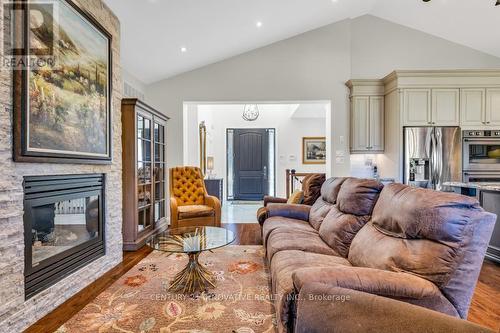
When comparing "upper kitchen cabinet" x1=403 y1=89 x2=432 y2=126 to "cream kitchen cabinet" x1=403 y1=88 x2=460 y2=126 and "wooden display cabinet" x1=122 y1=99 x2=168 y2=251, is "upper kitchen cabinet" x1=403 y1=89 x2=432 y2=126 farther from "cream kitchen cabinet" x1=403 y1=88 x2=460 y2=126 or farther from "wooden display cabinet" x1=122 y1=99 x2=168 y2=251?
"wooden display cabinet" x1=122 y1=99 x2=168 y2=251

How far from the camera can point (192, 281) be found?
2359mm

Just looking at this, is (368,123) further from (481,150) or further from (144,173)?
(144,173)

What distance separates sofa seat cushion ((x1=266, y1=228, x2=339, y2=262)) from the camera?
2.12 m

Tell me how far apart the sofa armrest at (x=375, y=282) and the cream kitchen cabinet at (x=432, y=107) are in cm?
390

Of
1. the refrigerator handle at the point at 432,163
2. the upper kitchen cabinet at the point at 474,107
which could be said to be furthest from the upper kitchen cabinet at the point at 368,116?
the upper kitchen cabinet at the point at 474,107

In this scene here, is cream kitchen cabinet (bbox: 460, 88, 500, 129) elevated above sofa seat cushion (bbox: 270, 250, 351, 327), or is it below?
above

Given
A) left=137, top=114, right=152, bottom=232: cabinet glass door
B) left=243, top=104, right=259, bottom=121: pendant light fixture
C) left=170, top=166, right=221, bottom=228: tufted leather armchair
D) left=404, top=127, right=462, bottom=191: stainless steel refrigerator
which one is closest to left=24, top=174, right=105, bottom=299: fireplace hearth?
left=137, top=114, right=152, bottom=232: cabinet glass door

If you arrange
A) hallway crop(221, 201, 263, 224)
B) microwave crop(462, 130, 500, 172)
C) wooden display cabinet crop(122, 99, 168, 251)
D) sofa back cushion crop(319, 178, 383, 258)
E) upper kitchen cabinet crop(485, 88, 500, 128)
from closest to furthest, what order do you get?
sofa back cushion crop(319, 178, 383, 258), wooden display cabinet crop(122, 99, 168, 251), microwave crop(462, 130, 500, 172), upper kitchen cabinet crop(485, 88, 500, 128), hallway crop(221, 201, 263, 224)

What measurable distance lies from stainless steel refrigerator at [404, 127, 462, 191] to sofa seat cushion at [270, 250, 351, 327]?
3213 mm

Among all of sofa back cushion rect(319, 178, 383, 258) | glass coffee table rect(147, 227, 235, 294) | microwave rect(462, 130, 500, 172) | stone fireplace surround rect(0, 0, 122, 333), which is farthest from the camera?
microwave rect(462, 130, 500, 172)

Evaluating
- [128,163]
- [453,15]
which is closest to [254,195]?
[128,163]

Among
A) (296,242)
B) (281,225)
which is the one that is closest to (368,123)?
(281,225)

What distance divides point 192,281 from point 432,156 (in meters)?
4.10

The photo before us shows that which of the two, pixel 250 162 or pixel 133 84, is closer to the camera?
pixel 133 84
